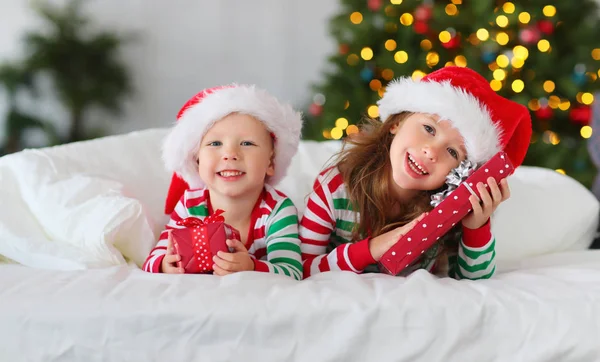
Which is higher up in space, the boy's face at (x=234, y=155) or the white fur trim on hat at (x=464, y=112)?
the white fur trim on hat at (x=464, y=112)

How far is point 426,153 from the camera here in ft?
3.62

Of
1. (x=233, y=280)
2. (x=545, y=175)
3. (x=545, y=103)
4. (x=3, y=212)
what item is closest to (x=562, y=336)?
(x=233, y=280)

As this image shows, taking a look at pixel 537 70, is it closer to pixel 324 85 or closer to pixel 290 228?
pixel 324 85

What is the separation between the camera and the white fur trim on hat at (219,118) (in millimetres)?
1195

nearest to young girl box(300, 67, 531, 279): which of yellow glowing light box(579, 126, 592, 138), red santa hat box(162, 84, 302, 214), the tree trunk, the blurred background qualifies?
red santa hat box(162, 84, 302, 214)

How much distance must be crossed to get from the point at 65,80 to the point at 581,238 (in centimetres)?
255

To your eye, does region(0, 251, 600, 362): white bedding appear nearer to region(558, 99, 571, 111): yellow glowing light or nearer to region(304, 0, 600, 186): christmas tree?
region(304, 0, 600, 186): christmas tree

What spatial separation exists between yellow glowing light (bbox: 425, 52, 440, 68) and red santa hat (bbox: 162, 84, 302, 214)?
1.45m

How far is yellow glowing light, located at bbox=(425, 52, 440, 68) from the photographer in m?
2.57

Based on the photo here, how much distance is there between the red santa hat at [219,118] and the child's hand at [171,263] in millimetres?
221

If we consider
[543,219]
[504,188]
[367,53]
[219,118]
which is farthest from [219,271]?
[367,53]

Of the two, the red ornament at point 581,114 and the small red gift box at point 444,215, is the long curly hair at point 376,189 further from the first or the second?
the red ornament at point 581,114

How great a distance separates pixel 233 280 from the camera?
3.07 ft

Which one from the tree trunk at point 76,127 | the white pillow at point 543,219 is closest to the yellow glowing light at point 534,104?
the white pillow at point 543,219
